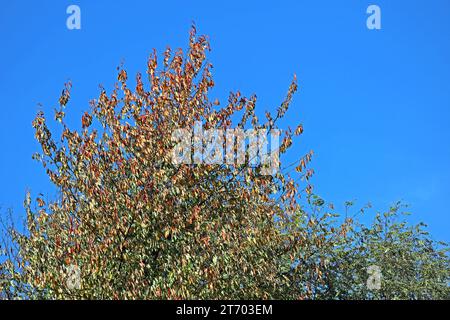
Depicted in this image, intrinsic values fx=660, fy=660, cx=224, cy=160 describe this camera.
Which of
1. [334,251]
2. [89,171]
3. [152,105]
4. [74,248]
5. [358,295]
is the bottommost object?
[358,295]

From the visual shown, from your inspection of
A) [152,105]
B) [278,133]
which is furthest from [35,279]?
[278,133]

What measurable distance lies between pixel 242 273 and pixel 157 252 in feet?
7.94

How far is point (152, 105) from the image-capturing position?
2000 centimetres

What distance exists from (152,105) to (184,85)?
3.77 feet

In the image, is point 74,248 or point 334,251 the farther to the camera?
point 334,251

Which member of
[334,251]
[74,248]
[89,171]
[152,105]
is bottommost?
[334,251]

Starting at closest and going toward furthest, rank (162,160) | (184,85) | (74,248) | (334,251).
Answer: (74,248) → (162,160) → (184,85) → (334,251)

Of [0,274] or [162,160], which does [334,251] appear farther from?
[0,274]

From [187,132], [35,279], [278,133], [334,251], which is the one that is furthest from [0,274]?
[334,251]

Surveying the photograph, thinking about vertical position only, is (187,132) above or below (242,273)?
above

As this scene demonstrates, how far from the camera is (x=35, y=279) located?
17.5 m
